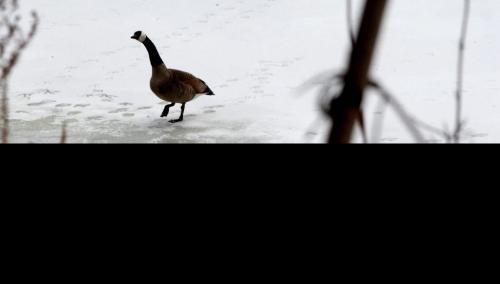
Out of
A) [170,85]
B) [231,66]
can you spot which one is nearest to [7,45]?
[170,85]

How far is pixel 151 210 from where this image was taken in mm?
352

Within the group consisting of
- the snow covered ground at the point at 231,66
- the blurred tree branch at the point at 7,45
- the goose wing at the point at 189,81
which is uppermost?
the blurred tree branch at the point at 7,45

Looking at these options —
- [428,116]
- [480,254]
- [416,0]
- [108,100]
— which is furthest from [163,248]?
[416,0]

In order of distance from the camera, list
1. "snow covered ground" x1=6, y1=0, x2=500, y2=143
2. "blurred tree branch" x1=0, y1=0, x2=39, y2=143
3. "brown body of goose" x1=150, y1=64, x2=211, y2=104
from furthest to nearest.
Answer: "snow covered ground" x1=6, y1=0, x2=500, y2=143
"brown body of goose" x1=150, y1=64, x2=211, y2=104
"blurred tree branch" x1=0, y1=0, x2=39, y2=143

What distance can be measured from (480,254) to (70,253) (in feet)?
0.78

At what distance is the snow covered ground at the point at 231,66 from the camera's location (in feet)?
13.4

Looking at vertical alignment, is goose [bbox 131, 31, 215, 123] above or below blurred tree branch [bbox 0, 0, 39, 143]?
below

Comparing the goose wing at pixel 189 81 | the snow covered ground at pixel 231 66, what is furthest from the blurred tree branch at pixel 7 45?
the goose wing at pixel 189 81

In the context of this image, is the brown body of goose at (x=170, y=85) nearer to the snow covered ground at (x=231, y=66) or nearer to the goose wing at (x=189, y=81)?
the goose wing at (x=189, y=81)

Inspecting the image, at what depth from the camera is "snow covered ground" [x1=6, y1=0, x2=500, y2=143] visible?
409cm

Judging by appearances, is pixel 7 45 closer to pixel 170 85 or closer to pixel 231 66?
pixel 170 85

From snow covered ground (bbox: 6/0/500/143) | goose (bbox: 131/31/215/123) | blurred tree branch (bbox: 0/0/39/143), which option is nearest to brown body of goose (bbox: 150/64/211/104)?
goose (bbox: 131/31/215/123)

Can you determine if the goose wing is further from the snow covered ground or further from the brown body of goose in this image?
the snow covered ground

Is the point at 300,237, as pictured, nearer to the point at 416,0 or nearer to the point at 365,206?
the point at 365,206
